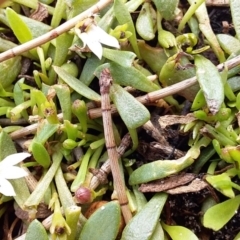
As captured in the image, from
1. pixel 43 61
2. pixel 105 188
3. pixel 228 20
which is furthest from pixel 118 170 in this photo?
pixel 228 20

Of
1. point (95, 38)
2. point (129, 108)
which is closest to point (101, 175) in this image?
point (129, 108)

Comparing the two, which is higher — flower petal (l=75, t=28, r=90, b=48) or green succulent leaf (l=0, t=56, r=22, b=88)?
flower petal (l=75, t=28, r=90, b=48)

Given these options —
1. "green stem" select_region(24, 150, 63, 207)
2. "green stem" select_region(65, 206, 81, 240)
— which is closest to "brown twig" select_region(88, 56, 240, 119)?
"green stem" select_region(24, 150, 63, 207)

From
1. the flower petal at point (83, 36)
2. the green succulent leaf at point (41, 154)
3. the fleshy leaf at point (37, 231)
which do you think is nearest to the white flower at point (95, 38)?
the flower petal at point (83, 36)

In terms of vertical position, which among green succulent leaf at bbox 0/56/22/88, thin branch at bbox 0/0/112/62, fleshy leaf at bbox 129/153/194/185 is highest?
thin branch at bbox 0/0/112/62

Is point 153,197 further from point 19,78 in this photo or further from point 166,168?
point 19,78

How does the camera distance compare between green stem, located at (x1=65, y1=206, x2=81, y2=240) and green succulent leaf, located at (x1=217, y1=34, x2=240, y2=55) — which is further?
green succulent leaf, located at (x1=217, y1=34, x2=240, y2=55)

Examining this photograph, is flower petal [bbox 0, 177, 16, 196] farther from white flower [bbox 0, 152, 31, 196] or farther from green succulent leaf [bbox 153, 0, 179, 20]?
green succulent leaf [bbox 153, 0, 179, 20]

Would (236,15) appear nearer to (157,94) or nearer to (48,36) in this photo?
(157,94)
